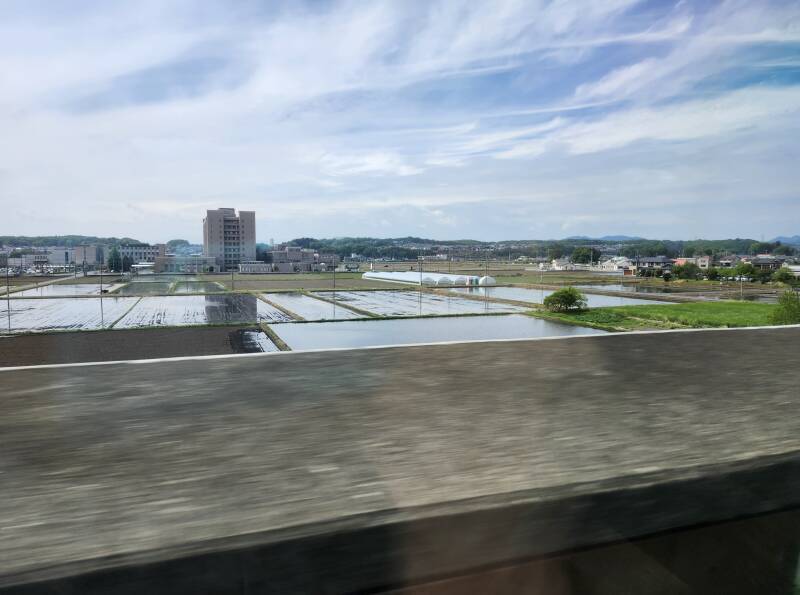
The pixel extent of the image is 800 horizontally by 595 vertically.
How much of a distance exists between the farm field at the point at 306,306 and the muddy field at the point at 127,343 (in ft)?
6.55

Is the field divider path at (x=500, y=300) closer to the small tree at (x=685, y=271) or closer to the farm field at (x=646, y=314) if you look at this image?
the farm field at (x=646, y=314)

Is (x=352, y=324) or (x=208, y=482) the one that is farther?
(x=352, y=324)

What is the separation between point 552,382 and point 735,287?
422 inches

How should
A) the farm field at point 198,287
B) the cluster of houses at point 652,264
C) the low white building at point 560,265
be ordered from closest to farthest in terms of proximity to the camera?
the cluster of houses at point 652,264
the low white building at point 560,265
the farm field at point 198,287

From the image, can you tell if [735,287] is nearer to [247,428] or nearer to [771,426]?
[771,426]

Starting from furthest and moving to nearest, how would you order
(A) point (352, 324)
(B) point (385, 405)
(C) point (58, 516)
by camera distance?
(A) point (352, 324) → (B) point (385, 405) → (C) point (58, 516)

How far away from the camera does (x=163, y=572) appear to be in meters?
1.00

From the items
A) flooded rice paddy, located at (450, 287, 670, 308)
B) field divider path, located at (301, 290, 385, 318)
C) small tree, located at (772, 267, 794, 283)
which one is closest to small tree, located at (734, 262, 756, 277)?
small tree, located at (772, 267, 794, 283)

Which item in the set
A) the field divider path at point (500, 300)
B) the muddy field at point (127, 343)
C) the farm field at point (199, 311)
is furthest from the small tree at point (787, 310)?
the farm field at point (199, 311)

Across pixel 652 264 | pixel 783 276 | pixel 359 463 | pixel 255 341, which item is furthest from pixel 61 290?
pixel 783 276

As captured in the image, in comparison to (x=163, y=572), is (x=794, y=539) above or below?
below

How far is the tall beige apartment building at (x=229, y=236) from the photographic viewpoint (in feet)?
31.0

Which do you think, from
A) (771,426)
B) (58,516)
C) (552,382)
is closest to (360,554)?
(58,516)

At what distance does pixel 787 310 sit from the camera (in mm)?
5363
